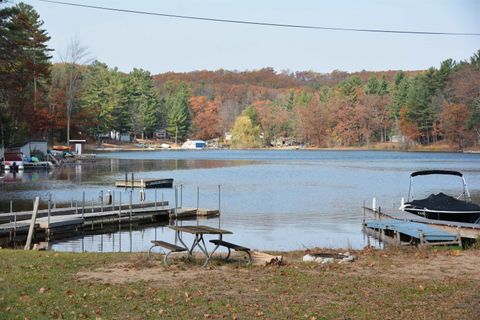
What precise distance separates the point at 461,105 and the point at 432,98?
10.1 metres

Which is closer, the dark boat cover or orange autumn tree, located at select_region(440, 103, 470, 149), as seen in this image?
the dark boat cover

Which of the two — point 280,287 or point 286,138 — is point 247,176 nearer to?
point 280,287

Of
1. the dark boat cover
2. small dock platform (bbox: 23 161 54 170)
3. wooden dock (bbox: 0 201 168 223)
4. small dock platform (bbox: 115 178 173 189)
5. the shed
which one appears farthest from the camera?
the shed

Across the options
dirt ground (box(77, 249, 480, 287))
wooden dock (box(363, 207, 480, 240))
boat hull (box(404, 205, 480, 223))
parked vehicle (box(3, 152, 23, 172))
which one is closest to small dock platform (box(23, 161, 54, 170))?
parked vehicle (box(3, 152, 23, 172))

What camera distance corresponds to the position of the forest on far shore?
235 feet

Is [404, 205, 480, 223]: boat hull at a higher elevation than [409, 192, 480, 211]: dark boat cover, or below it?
below

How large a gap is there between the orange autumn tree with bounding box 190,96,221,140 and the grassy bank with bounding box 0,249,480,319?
6450 inches

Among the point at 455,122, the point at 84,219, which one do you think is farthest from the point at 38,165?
the point at 455,122

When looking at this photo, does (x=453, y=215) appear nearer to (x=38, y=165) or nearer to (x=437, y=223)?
(x=437, y=223)

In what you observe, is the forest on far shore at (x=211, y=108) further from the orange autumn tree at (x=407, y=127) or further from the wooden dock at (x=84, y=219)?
Answer: the wooden dock at (x=84, y=219)

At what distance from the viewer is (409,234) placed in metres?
21.1

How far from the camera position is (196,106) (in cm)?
18150

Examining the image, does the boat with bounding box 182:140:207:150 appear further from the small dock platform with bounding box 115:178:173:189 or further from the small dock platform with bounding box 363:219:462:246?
the small dock platform with bounding box 363:219:462:246

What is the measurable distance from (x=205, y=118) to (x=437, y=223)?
512 feet
